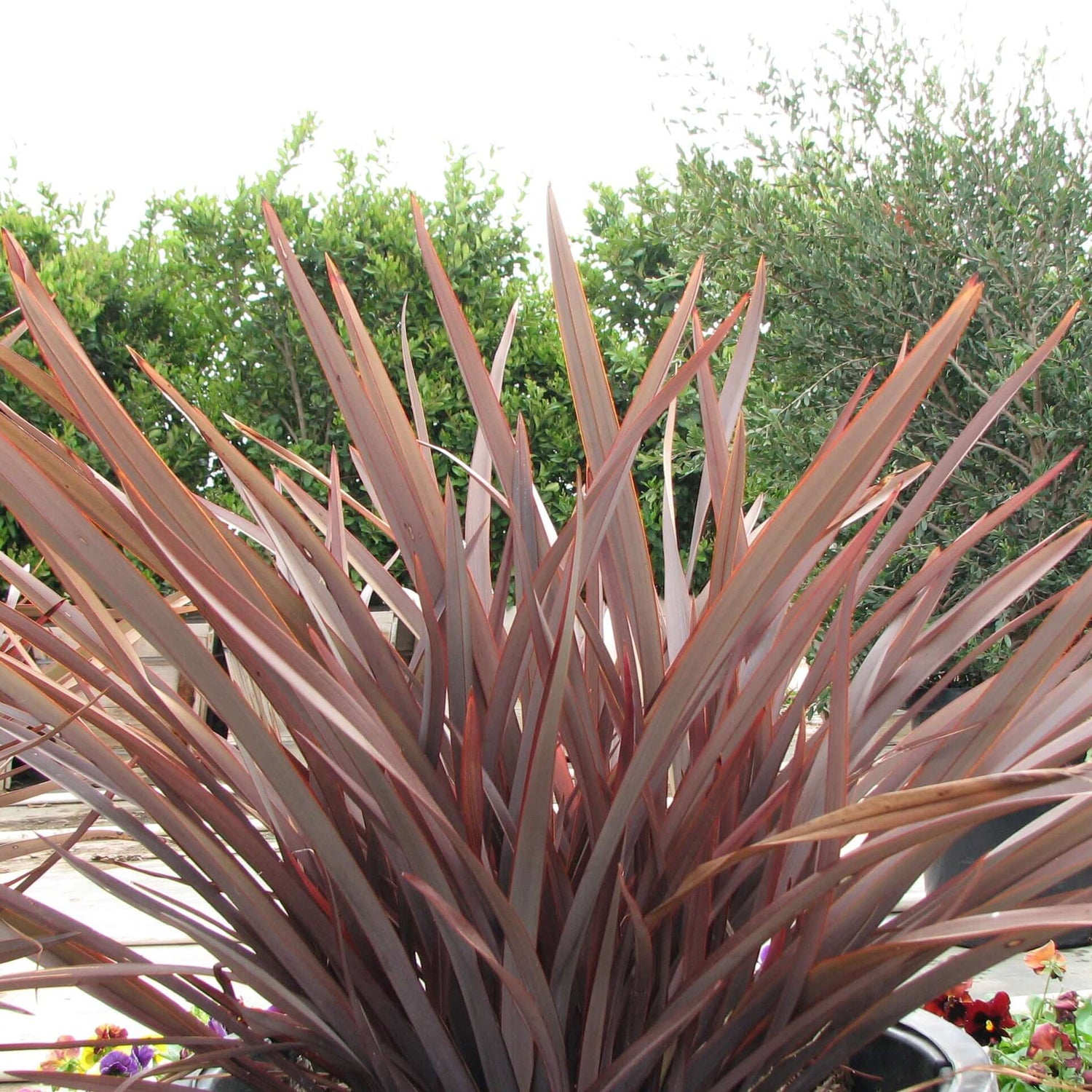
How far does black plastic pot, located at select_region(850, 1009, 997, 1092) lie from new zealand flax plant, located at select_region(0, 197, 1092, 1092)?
0.08m

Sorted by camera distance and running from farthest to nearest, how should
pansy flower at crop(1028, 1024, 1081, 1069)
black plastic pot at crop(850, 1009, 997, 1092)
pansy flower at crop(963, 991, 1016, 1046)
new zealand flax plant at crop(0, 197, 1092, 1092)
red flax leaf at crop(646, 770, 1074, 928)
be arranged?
1. pansy flower at crop(963, 991, 1016, 1046)
2. pansy flower at crop(1028, 1024, 1081, 1069)
3. black plastic pot at crop(850, 1009, 997, 1092)
4. new zealand flax plant at crop(0, 197, 1092, 1092)
5. red flax leaf at crop(646, 770, 1074, 928)

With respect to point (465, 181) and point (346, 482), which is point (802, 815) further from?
point (465, 181)

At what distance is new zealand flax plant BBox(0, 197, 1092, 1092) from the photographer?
0.51 meters

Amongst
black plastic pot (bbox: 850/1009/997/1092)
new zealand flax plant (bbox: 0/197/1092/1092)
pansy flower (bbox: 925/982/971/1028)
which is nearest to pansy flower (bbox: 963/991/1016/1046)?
pansy flower (bbox: 925/982/971/1028)

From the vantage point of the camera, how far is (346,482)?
4465 mm

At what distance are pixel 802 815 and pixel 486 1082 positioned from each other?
274mm

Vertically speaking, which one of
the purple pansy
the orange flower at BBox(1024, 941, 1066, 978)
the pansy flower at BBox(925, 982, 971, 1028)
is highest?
the orange flower at BBox(1024, 941, 1066, 978)

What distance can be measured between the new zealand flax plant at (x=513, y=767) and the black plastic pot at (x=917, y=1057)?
0.27ft

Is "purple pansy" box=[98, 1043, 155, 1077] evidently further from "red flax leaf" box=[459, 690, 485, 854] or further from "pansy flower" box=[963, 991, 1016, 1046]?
"pansy flower" box=[963, 991, 1016, 1046]

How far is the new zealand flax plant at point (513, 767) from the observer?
1.68 ft

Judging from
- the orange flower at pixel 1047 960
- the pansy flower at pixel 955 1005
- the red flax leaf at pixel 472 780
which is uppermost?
the orange flower at pixel 1047 960

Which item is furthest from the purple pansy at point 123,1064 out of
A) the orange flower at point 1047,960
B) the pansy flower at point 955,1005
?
the orange flower at point 1047,960

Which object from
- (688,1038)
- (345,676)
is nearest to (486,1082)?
(688,1038)

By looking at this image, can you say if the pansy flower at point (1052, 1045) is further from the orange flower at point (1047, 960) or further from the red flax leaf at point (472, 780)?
the red flax leaf at point (472, 780)
